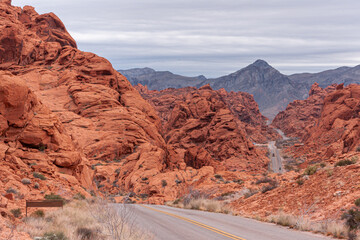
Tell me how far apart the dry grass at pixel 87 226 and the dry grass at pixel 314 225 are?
578cm

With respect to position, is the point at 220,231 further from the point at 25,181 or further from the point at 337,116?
the point at 337,116

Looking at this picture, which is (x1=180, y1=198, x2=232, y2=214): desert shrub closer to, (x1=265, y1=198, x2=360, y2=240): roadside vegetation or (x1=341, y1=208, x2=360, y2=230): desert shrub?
(x1=265, y1=198, x2=360, y2=240): roadside vegetation

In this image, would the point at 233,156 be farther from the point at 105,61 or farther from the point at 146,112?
the point at 105,61

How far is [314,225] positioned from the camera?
1259 centimetres

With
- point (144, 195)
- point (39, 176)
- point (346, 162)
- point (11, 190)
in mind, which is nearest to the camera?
point (11, 190)

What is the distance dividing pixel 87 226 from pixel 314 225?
8.03m

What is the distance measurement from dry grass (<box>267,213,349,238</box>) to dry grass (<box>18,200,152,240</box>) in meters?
5.78

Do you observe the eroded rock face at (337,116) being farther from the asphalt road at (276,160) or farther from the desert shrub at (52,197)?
the desert shrub at (52,197)

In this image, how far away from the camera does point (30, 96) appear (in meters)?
22.6

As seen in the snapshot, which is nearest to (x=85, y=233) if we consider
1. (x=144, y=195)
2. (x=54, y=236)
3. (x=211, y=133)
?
(x=54, y=236)

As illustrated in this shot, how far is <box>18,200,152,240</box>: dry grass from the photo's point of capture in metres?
9.41

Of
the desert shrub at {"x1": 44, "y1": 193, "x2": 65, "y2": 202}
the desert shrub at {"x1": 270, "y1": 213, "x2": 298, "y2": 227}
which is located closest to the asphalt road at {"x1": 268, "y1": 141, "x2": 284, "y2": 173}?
the desert shrub at {"x1": 270, "y1": 213, "x2": 298, "y2": 227}

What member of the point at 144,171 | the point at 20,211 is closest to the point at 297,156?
the point at 144,171

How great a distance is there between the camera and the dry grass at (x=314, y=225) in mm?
11016
